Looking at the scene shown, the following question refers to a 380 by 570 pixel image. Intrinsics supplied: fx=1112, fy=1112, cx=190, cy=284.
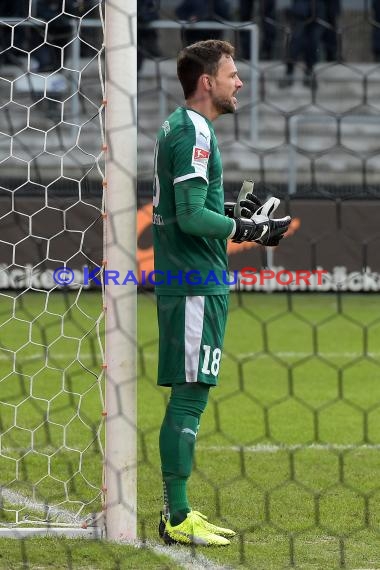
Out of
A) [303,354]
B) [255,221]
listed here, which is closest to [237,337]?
[303,354]

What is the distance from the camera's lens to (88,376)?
5.73 meters

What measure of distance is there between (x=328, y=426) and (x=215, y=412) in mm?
483

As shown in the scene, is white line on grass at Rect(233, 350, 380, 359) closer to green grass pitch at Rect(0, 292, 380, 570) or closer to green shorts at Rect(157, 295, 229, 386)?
green grass pitch at Rect(0, 292, 380, 570)

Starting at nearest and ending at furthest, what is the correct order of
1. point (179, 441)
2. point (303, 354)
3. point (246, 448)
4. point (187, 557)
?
point (187, 557) < point (179, 441) < point (246, 448) < point (303, 354)

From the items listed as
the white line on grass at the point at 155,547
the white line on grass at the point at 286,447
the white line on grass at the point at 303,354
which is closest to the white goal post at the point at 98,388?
the white line on grass at the point at 155,547

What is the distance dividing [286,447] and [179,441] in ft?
4.33

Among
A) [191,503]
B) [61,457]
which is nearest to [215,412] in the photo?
[61,457]

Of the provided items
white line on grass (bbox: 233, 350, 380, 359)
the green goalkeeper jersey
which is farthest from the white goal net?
white line on grass (bbox: 233, 350, 380, 359)

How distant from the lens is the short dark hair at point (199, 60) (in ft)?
9.98

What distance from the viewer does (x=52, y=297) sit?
8.15 meters

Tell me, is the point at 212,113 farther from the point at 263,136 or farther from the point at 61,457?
the point at 263,136

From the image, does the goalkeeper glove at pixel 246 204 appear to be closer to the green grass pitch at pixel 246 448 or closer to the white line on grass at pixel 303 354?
the green grass pitch at pixel 246 448

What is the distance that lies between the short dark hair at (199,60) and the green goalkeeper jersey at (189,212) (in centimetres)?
11

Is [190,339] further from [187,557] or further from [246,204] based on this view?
[187,557]
